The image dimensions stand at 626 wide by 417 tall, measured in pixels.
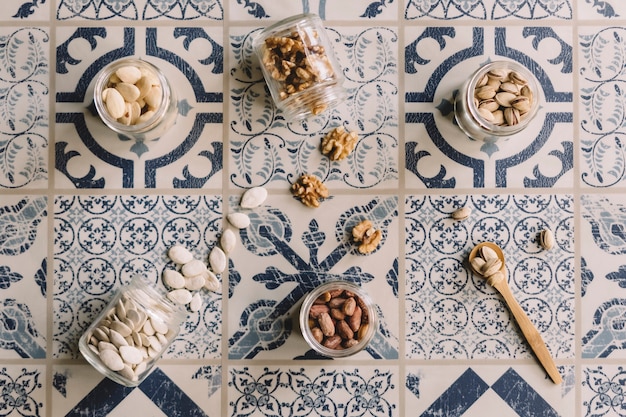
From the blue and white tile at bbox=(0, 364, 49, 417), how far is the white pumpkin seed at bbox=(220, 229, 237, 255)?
1.07ft

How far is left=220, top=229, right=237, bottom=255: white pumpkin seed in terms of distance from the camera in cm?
92

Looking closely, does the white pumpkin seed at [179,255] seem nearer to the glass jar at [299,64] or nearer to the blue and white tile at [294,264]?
the blue and white tile at [294,264]

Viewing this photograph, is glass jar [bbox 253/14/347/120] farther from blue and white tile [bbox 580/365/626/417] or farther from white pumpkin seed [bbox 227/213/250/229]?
blue and white tile [bbox 580/365/626/417]

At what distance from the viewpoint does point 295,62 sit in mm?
859

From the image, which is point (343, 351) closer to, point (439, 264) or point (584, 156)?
point (439, 264)

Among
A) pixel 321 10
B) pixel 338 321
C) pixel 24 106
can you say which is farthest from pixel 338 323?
pixel 24 106

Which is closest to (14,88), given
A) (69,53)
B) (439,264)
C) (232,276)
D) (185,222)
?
(69,53)

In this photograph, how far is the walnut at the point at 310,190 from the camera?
0.92 m

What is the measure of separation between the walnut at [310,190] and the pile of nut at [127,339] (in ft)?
0.89

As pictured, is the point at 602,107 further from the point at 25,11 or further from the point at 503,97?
the point at 25,11

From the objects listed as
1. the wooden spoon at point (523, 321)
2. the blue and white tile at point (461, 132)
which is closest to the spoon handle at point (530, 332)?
the wooden spoon at point (523, 321)

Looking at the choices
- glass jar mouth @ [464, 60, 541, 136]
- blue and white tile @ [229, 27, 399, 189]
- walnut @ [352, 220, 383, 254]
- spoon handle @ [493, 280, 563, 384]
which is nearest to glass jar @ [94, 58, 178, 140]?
blue and white tile @ [229, 27, 399, 189]

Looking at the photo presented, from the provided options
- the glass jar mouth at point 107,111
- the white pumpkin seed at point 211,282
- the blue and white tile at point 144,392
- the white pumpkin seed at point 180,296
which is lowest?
the blue and white tile at point 144,392

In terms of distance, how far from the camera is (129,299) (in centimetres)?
88
